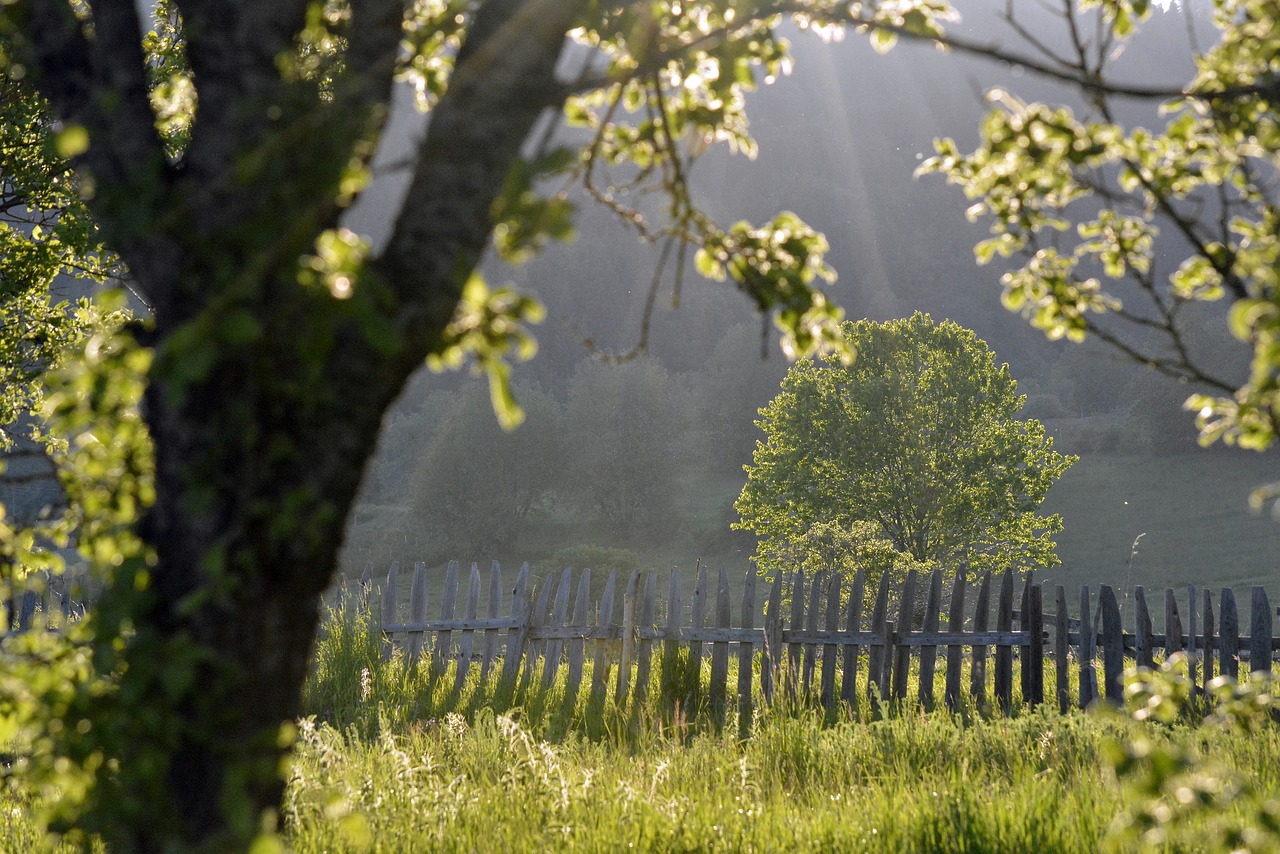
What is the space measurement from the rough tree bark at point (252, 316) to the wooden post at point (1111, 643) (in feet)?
29.7

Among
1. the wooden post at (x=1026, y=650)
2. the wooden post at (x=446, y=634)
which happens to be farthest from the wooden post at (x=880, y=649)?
the wooden post at (x=446, y=634)

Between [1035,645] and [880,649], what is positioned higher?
[1035,645]

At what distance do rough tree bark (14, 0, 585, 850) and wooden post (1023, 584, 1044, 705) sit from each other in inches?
343

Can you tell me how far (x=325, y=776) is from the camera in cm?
457

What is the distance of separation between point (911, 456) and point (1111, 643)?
9.37 meters

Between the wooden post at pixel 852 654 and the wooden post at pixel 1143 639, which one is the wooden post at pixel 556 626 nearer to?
the wooden post at pixel 852 654

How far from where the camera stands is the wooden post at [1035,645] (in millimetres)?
9297

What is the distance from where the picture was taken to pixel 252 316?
148cm

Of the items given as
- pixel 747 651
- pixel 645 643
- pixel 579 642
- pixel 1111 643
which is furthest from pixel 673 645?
pixel 1111 643

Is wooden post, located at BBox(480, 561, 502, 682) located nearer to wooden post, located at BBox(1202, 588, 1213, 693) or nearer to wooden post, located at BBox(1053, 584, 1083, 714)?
wooden post, located at BBox(1053, 584, 1083, 714)

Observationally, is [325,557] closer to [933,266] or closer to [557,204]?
[557,204]

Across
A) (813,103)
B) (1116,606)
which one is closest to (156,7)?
(1116,606)

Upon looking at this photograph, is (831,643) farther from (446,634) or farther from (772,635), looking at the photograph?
(446,634)

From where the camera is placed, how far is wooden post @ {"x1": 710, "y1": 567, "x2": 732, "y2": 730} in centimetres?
891
